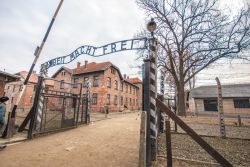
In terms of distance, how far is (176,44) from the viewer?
58.1ft

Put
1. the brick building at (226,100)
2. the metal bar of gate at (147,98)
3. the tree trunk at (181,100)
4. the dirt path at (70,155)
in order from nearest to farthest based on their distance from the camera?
the metal bar of gate at (147,98) < the dirt path at (70,155) < the tree trunk at (181,100) < the brick building at (226,100)

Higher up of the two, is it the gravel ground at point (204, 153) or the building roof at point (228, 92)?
the building roof at point (228, 92)

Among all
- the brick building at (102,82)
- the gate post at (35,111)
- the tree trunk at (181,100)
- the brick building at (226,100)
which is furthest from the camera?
the brick building at (102,82)

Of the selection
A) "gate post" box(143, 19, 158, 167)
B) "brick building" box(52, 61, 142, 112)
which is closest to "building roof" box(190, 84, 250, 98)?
"brick building" box(52, 61, 142, 112)

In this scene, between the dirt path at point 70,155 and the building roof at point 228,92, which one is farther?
the building roof at point 228,92

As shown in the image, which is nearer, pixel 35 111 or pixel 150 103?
pixel 150 103

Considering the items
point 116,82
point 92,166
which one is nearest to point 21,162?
point 92,166


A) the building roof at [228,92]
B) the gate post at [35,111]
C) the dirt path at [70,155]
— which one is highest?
the building roof at [228,92]

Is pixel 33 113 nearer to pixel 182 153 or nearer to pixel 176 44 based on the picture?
pixel 182 153

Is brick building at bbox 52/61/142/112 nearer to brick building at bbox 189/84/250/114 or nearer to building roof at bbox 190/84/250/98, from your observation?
brick building at bbox 189/84/250/114

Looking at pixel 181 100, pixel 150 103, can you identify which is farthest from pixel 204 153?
pixel 181 100

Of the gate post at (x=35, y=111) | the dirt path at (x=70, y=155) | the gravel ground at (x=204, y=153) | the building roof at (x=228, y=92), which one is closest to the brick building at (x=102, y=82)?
the building roof at (x=228, y=92)

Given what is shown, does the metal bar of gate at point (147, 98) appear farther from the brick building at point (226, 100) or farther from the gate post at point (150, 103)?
the brick building at point (226, 100)

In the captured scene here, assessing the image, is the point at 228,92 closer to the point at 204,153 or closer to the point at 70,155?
the point at 204,153
